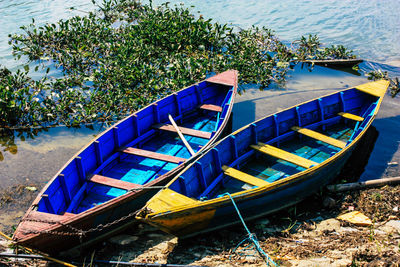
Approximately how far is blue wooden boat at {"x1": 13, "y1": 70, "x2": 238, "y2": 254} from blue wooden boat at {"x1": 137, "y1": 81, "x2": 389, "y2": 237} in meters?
0.49

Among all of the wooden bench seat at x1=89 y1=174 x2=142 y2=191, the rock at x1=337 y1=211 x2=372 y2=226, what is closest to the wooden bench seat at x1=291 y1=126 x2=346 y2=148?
the rock at x1=337 y1=211 x2=372 y2=226

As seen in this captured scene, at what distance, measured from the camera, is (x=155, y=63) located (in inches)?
518

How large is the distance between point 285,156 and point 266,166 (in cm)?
61

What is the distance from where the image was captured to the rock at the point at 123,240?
6867mm

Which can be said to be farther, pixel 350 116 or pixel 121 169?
pixel 350 116

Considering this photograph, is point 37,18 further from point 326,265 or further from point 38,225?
point 326,265

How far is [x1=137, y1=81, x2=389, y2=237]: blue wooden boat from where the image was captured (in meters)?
6.20

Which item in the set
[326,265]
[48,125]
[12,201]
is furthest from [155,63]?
[326,265]

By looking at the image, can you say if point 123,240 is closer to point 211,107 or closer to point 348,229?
point 348,229

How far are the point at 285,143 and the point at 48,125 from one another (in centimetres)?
676

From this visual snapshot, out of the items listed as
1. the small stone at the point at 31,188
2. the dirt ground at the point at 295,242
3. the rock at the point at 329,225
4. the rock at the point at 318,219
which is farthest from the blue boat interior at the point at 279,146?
the small stone at the point at 31,188

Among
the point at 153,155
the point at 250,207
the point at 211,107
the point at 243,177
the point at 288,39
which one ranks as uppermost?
the point at 288,39

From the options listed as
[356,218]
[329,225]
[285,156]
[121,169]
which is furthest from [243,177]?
[121,169]

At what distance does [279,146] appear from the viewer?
9258 mm
